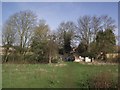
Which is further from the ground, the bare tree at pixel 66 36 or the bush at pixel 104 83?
the bare tree at pixel 66 36

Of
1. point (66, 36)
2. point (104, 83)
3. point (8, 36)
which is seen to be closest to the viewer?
point (104, 83)

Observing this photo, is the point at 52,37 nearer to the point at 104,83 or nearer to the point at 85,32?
the point at 85,32

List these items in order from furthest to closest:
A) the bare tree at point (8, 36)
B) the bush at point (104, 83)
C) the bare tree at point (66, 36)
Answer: the bare tree at point (66, 36), the bare tree at point (8, 36), the bush at point (104, 83)

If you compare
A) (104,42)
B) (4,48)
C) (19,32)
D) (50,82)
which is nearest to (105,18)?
(104,42)

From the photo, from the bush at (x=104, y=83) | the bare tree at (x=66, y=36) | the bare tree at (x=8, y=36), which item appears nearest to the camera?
the bush at (x=104, y=83)

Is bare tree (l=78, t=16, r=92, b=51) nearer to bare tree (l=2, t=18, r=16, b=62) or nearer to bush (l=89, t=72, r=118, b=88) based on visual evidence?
bare tree (l=2, t=18, r=16, b=62)

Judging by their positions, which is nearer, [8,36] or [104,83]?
[104,83]

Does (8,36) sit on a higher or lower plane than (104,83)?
higher

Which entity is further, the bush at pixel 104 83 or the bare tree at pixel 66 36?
the bare tree at pixel 66 36

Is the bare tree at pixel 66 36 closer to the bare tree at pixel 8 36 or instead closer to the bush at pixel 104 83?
the bare tree at pixel 8 36

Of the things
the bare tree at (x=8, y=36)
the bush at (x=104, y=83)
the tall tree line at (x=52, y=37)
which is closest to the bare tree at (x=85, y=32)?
the tall tree line at (x=52, y=37)

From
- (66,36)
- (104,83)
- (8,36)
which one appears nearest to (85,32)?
(66,36)

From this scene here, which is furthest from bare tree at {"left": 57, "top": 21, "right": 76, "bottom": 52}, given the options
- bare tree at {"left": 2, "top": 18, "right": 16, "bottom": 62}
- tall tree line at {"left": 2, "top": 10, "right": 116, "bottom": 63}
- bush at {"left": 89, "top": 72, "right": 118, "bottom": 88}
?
bush at {"left": 89, "top": 72, "right": 118, "bottom": 88}

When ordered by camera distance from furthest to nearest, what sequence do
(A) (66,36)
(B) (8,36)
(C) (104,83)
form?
(A) (66,36) < (B) (8,36) < (C) (104,83)
